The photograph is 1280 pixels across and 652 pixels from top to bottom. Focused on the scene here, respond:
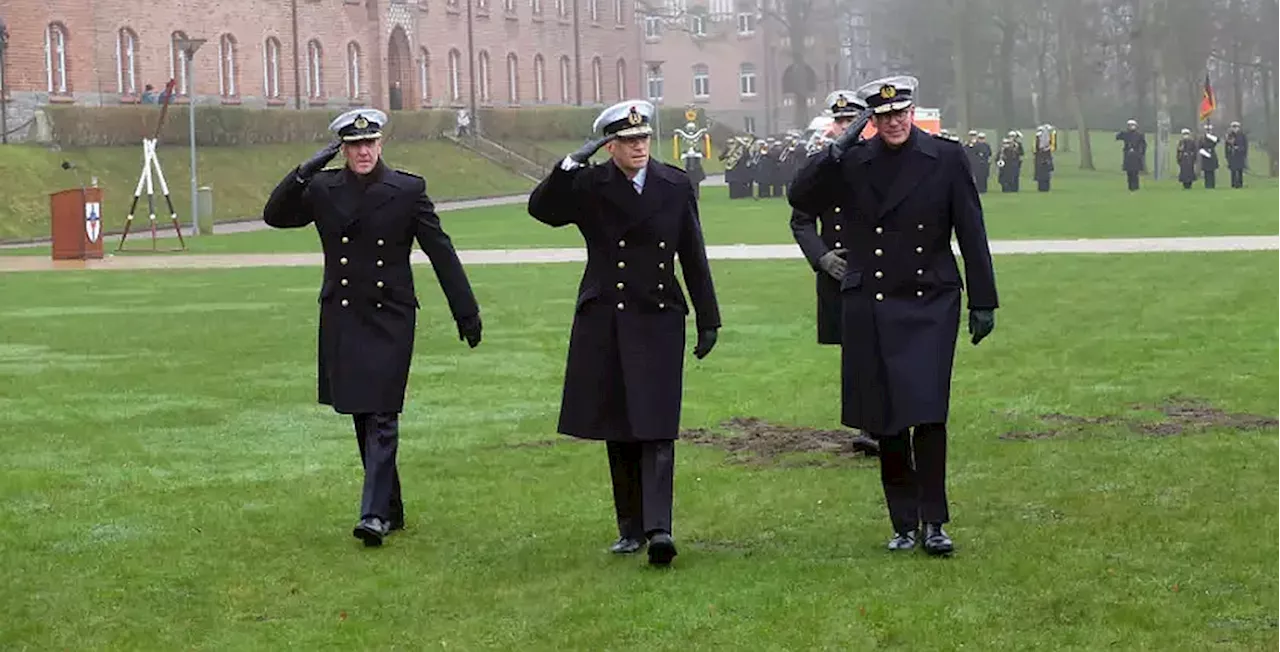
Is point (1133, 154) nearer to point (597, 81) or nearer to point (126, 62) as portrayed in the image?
point (126, 62)

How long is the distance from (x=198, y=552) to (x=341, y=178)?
5.60ft

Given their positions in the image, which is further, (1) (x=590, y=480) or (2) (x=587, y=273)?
(1) (x=590, y=480)

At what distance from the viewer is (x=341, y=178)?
9.54 metres

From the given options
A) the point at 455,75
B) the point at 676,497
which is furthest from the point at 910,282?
the point at 455,75

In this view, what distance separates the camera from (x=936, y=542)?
28.2ft

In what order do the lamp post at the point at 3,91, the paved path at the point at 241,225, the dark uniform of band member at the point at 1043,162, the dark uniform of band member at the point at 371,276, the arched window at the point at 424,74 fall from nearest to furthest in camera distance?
the dark uniform of band member at the point at 371,276
the paved path at the point at 241,225
the lamp post at the point at 3,91
the dark uniform of band member at the point at 1043,162
the arched window at the point at 424,74

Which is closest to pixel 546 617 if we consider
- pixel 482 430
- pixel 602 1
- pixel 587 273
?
pixel 587 273

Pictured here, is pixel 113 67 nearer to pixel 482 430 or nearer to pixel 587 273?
pixel 482 430

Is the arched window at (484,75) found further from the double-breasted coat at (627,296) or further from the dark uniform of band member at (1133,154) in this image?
the double-breasted coat at (627,296)

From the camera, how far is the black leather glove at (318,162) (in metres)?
9.38

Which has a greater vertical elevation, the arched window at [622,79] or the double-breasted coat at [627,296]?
the arched window at [622,79]

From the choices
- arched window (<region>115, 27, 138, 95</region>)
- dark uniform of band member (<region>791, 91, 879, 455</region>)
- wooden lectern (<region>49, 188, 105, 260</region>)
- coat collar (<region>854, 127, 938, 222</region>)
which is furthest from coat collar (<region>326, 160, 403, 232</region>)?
arched window (<region>115, 27, 138, 95</region>)

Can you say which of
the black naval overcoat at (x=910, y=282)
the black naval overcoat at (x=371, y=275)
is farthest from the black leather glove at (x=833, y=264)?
the black naval overcoat at (x=371, y=275)

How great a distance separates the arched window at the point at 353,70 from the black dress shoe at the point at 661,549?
63.8 m
